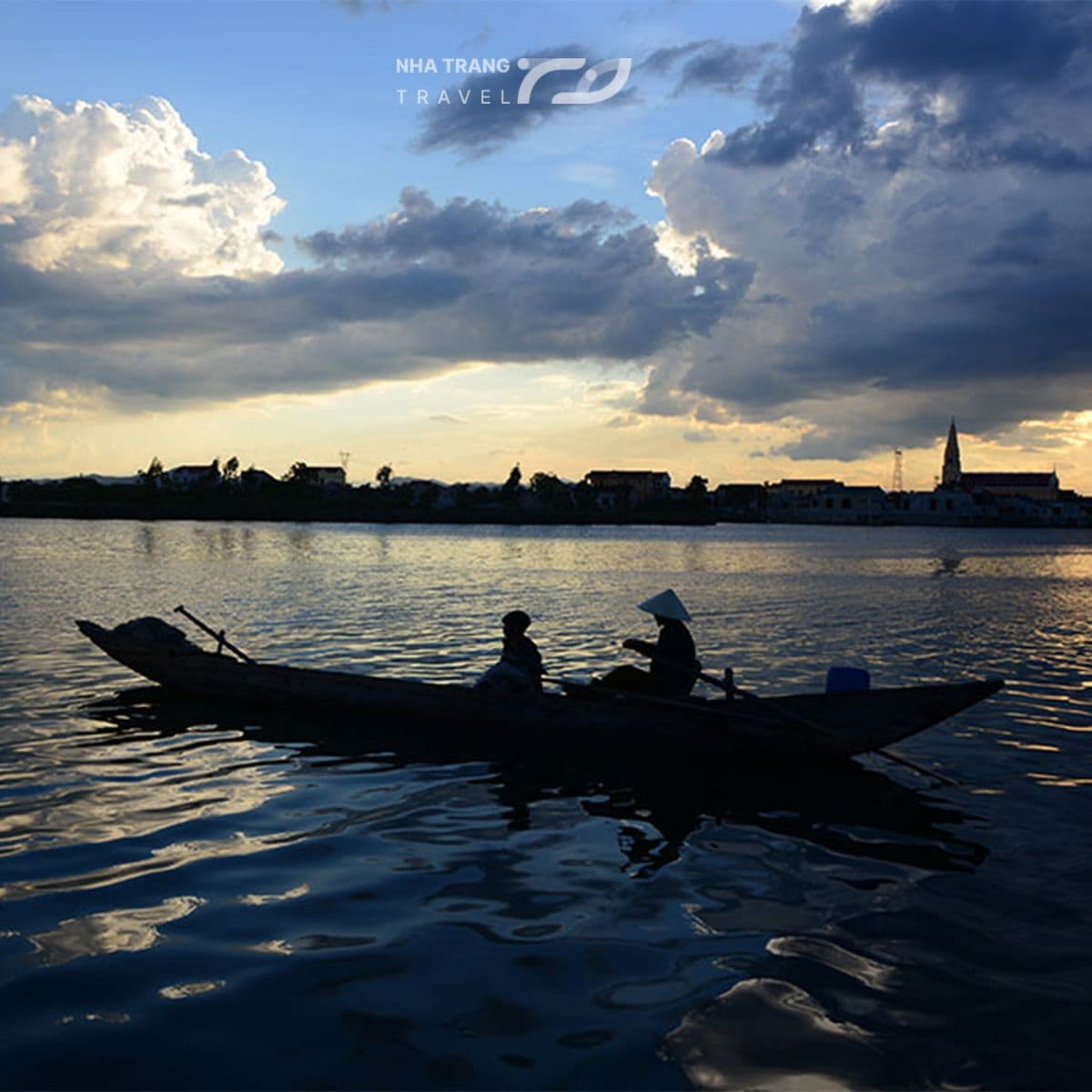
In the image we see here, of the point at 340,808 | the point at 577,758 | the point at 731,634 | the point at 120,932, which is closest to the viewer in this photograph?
the point at 120,932

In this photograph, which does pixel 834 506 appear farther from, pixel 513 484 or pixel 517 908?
pixel 517 908

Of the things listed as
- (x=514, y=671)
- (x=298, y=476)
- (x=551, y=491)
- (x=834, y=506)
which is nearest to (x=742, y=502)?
(x=834, y=506)

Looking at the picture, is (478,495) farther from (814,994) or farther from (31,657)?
(814,994)

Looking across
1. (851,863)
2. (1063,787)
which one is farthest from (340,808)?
(1063,787)

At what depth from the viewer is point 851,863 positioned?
319 inches

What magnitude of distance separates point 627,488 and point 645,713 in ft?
566

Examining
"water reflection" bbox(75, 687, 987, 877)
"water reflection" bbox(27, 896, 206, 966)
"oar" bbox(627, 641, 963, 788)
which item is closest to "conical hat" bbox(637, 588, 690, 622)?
"oar" bbox(627, 641, 963, 788)

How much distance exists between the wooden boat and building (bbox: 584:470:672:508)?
155052 millimetres

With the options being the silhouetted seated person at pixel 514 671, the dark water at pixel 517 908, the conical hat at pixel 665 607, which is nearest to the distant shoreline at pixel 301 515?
the dark water at pixel 517 908

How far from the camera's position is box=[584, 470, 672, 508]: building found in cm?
17575

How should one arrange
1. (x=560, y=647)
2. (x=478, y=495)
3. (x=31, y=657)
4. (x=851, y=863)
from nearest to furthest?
(x=851, y=863) < (x=31, y=657) < (x=560, y=647) < (x=478, y=495)

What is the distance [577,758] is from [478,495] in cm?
15259

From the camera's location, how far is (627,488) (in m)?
182

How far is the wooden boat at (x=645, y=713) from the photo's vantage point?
10.1 m
